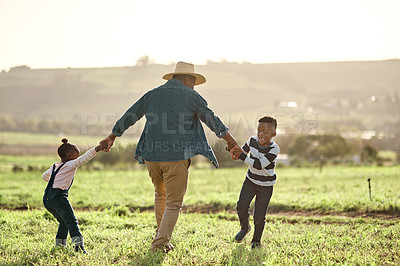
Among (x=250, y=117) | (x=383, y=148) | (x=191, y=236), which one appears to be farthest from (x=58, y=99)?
(x=191, y=236)

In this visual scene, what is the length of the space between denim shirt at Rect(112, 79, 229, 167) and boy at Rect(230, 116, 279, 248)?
0.52 meters

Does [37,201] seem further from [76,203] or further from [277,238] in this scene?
[277,238]

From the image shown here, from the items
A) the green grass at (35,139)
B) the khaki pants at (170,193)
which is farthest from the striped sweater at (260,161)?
the green grass at (35,139)

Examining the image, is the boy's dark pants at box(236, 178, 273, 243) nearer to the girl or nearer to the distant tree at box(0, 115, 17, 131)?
the girl

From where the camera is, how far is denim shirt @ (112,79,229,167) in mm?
4934

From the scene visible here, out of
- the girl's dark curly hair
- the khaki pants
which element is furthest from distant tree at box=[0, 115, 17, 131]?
the khaki pants

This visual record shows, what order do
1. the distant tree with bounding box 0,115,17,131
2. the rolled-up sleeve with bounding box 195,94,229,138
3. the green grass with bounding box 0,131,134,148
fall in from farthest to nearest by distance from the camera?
the distant tree with bounding box 0,115,17,131
the green grass with bounding box 0,131,134,148
the rolled-up sleeve with bounding box 195,94,229,138

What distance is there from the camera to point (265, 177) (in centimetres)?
541

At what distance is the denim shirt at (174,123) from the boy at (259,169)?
517 mm

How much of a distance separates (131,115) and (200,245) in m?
1.92

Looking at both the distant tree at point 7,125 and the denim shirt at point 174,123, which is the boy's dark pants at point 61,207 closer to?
the denim shirt at point 174,123

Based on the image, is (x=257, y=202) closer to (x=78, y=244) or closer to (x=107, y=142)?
(x=107, y=142)

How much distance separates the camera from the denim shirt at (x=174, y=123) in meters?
4.93

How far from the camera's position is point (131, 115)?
525 cm
